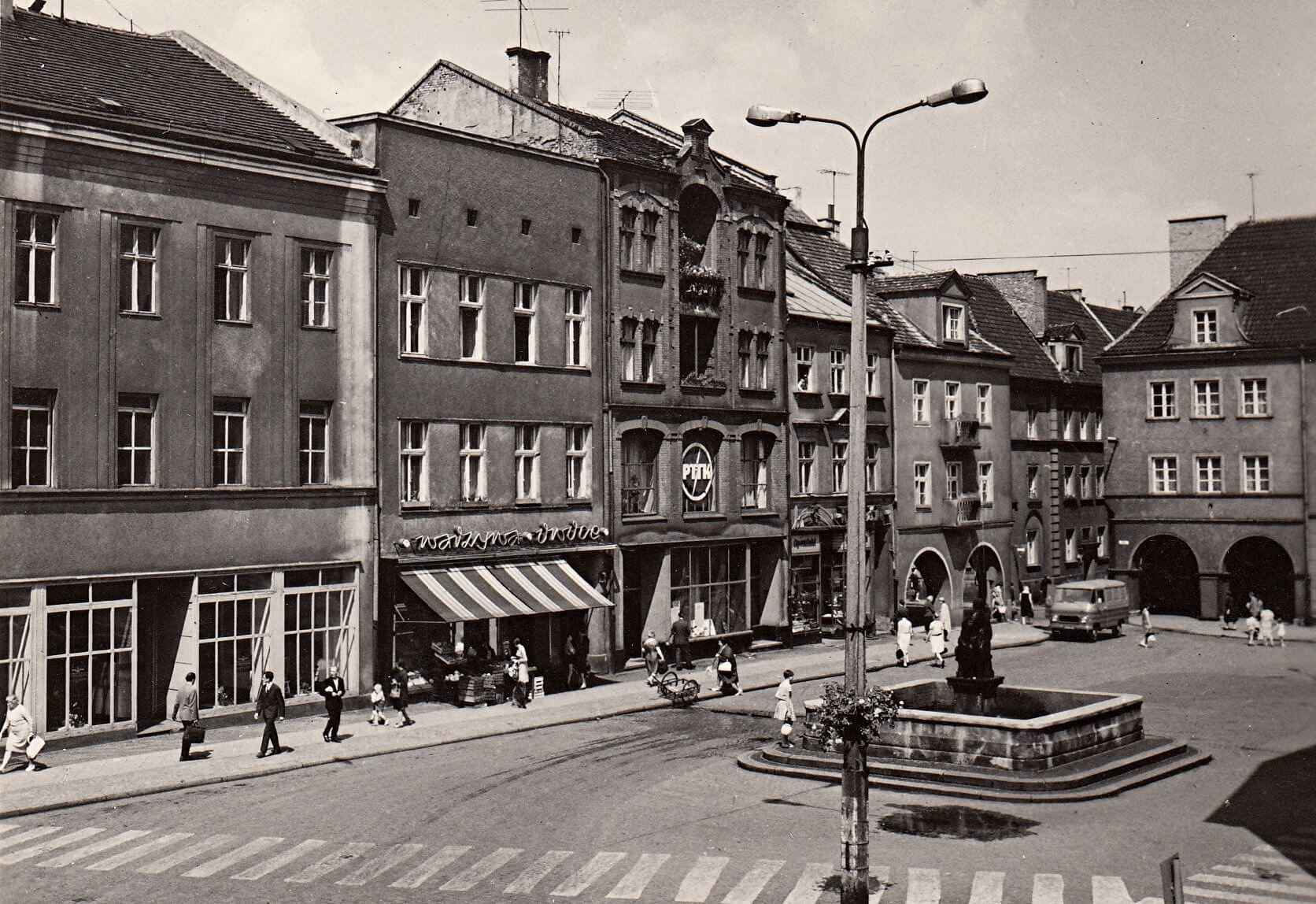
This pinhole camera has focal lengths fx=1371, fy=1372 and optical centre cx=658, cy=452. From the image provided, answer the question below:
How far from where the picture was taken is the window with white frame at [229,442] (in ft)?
107

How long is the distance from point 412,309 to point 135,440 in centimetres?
877

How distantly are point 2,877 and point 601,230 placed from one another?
27825 millimetres

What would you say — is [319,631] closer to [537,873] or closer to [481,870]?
[481,870]

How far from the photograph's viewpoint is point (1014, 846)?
2069cm

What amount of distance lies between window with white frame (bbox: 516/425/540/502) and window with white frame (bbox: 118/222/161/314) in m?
11.8

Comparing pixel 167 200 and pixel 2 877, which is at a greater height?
pixel 167 200

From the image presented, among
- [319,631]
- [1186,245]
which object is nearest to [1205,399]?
[1186,245]

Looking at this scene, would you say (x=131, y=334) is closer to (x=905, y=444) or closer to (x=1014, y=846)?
(x=1014, y=846)

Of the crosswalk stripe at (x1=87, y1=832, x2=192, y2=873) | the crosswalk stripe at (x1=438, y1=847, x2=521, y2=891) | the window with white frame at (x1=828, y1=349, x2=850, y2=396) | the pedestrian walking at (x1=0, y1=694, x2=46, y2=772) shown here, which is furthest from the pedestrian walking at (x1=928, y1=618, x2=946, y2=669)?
the crosswalk stripe at (x1=87, y1=832, x2=192, y2=873)

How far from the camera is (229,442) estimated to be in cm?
3288

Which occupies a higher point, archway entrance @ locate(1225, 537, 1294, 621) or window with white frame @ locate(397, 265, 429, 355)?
window with white frame @ locate(397, 265, 429, 355)

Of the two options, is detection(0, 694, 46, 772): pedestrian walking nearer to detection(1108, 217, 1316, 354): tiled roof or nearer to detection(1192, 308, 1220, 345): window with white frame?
detection(1108, 217, 1316, 354): tiled roof

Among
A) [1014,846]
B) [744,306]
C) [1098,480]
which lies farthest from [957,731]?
[1098,480]

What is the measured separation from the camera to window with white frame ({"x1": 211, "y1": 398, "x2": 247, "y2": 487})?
1282 inches
